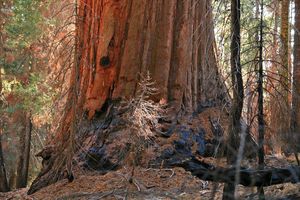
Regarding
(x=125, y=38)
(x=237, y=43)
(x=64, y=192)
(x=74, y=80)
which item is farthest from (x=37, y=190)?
(x=237, y=43)

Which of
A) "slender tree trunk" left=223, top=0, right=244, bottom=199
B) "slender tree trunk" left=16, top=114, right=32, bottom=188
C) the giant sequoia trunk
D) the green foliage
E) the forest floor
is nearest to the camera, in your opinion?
"slender tree trunk" left=223, top=0, right=244, bottom=199

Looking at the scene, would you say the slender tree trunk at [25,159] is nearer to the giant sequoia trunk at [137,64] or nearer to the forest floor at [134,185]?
the giant sequoia trunk at [137,64]

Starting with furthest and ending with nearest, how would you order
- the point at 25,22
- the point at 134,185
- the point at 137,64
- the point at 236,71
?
the point at 25,22 < the point at 137,64 < the point at 134,185 < the point at 236,71

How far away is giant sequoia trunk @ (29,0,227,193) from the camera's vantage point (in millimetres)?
9562

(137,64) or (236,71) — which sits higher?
(137,64)

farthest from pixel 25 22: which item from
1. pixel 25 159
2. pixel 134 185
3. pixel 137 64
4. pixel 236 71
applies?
pixel 236 71

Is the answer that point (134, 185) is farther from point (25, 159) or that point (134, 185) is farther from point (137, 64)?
point (25, 159)

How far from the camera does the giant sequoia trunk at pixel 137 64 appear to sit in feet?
31.4

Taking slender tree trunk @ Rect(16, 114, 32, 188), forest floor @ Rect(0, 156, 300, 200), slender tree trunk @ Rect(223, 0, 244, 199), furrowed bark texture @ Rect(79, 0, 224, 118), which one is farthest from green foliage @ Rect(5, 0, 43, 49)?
slender tree trunk @ Rect(223, 0, 244, 199)

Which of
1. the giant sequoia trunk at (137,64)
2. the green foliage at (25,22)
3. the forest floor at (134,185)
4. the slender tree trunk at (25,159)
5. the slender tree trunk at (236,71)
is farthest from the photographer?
the slender tree trunk at (25,159)

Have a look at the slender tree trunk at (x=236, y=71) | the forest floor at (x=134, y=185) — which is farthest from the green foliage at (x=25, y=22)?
the slender tree trunk at (x=236, y=71)

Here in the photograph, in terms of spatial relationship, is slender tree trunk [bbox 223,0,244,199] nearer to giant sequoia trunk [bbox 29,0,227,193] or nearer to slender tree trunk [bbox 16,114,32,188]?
giant sequoia trunk [bbox 29,0,227,193]

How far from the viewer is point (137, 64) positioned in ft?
31.7

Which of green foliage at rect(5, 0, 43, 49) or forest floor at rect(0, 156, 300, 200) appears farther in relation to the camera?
green foliage at rect(5, 0, 43, 49)
